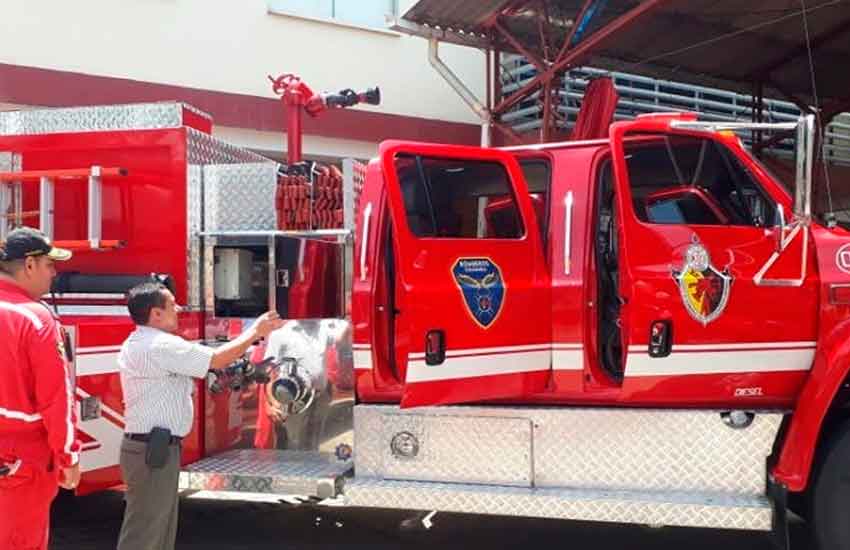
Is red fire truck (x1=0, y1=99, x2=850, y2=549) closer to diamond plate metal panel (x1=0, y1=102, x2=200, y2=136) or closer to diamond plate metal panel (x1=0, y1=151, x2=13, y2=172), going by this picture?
diamond plate metal panel (x1=0, y1=102, x2=200, y2=136)

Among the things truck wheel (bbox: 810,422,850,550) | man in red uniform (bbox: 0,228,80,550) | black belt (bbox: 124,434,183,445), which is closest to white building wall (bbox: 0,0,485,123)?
black belt (bbox: 124,434,183,445)

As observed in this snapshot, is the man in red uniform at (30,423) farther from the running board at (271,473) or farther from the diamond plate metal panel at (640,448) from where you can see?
the diamond plate metal panel at (640,448)

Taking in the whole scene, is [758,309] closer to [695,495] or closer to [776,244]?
[776,244]

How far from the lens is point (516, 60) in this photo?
11.0m

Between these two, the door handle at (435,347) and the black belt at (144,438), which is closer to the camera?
the black belt at (144,438)

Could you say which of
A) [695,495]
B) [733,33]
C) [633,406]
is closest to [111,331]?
[633,406]

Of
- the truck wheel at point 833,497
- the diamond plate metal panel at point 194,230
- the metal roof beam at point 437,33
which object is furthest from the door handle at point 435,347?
the metal roof beam at point 437,33

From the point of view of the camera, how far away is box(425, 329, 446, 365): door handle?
405 cm

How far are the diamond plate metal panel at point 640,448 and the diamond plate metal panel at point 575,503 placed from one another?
7 cm

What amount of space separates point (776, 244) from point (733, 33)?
5.63 metres

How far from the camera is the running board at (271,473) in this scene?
437 cm

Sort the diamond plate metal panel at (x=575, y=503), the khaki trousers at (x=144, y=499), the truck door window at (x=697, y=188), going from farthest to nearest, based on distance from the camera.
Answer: the truck door window at (x=697, y=188)
the diamond plate metal panel at (x=575, y=503)
the khaki trousers at (x=144, y=499)

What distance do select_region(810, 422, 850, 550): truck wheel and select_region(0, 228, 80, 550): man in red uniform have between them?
320 cm

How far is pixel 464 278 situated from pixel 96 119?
2.47 meters
